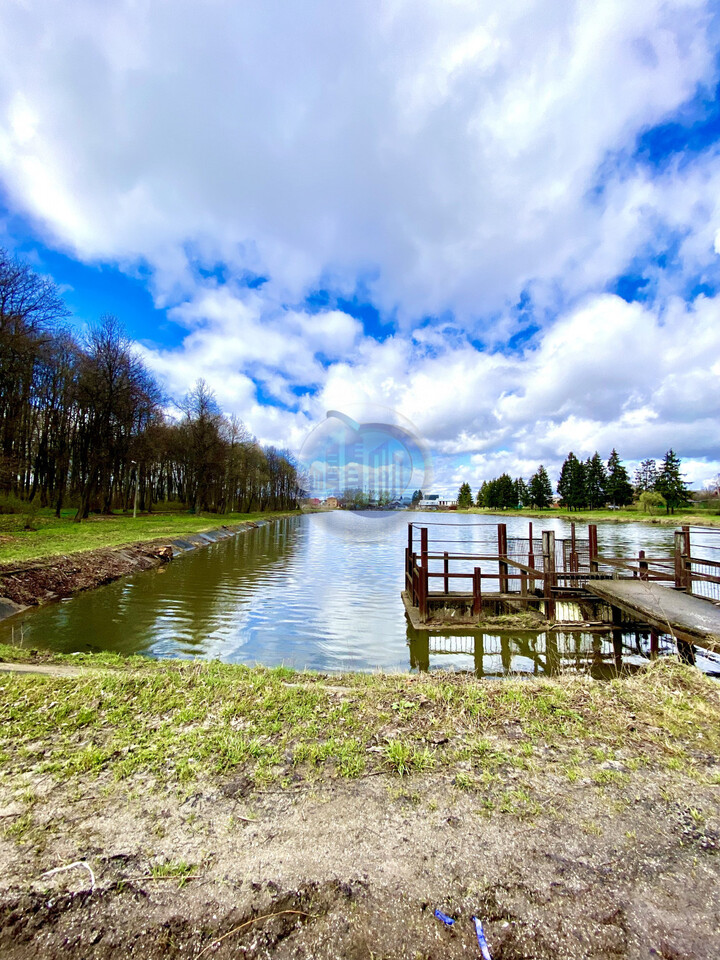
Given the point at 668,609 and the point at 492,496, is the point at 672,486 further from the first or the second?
the point at 668,609

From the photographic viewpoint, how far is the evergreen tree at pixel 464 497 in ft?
467

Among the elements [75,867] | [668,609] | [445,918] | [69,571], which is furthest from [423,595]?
[69,571]

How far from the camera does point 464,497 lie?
5733 inches

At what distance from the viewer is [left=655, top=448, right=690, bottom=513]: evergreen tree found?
71750mm

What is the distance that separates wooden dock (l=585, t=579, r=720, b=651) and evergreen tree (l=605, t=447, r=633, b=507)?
8286 centimetres

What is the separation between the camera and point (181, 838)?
274cm

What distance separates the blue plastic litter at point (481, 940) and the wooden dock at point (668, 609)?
6757mm

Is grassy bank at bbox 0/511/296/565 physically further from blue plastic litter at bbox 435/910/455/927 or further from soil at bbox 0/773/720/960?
blue plastic litter at bbox 435/910/455/927

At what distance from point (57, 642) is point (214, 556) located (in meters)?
16.6

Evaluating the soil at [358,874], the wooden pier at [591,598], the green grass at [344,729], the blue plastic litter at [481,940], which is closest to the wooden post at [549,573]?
the wooden pier at [591,598]

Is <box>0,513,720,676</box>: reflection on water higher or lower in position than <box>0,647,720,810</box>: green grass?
lower

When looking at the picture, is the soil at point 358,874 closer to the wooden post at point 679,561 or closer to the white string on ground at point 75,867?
the white string on ground at point 75,867

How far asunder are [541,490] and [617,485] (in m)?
19.1

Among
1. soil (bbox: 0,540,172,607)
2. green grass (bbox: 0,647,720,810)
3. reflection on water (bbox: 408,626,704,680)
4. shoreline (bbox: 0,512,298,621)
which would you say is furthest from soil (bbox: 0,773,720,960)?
soil (bbox: 0,540,172,607)
